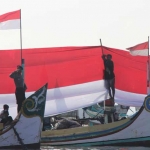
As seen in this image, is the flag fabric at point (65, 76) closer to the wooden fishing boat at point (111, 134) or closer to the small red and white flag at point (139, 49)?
the small red and white flag at point (139, 49)

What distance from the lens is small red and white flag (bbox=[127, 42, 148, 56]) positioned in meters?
25.7

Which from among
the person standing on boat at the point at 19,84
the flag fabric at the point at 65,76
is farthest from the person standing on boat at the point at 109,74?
the person standing on boat at the point at 19,84

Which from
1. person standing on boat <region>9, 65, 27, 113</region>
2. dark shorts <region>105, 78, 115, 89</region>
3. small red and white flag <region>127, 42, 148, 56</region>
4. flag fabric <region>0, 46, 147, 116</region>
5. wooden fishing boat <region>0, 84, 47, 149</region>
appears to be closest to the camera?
wooden fishing boat <region>0, 84, 47, 149</region>

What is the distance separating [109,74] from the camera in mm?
24875

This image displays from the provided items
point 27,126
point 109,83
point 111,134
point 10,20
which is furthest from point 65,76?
point 27,126

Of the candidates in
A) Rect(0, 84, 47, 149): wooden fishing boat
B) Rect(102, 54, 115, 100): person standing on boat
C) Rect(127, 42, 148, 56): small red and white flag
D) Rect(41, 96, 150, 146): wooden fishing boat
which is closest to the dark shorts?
Rect(102, 54, 115, 100): person standing on boat

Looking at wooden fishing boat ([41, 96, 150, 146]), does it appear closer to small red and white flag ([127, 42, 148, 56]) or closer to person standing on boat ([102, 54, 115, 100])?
person standing on boat ([102, 54, 115, 100])

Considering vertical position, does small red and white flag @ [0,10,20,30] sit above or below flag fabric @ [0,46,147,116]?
above

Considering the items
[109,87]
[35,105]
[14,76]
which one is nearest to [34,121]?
[35,105]

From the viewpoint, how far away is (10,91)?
25.2 m

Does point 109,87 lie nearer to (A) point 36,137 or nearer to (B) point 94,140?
(B) point 94,140

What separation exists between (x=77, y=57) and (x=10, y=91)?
127 inches

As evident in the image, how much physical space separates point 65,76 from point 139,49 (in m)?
3.35

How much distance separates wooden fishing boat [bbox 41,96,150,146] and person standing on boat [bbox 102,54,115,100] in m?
2.30
